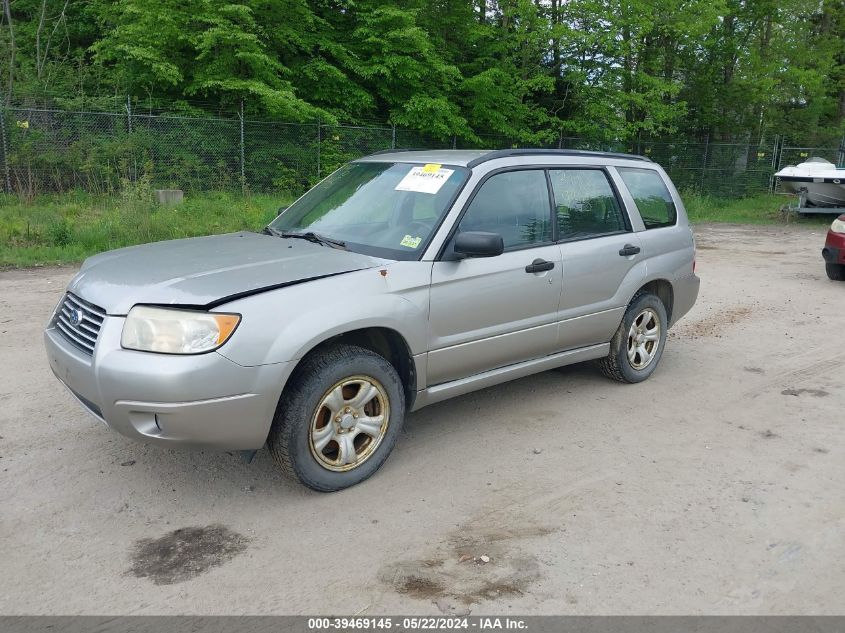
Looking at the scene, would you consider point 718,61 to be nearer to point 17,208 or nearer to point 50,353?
point 17,208

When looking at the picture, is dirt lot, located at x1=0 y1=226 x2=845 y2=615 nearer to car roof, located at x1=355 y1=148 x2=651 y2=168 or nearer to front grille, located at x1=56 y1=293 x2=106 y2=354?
front grille, located at x1=56 y1=293 x2=106 y2=354

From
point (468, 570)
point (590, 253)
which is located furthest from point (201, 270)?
point (590, 253)

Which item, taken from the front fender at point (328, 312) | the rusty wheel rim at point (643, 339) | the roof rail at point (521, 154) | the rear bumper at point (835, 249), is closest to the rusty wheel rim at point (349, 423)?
the front fender at point (328, 312)

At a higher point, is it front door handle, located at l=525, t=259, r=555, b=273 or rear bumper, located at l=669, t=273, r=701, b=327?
front door handle, located at l=525, t=259, r=555, b=273

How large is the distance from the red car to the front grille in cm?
1012

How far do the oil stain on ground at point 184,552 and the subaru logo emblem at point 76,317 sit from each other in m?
1.22

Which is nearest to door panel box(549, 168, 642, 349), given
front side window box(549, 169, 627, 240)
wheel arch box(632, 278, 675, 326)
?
front side window box(549, 169, 627, 240)

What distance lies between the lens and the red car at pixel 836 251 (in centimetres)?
1040

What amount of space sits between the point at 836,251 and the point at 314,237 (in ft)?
28.7

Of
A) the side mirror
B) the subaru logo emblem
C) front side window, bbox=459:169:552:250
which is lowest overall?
the subaru logo emblem

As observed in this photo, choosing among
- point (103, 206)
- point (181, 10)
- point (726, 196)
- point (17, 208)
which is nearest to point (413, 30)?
point (181, 10)

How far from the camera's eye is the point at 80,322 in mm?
3852

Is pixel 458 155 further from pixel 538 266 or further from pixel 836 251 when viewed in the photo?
pixel 836 251

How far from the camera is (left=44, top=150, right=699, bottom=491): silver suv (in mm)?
3484
